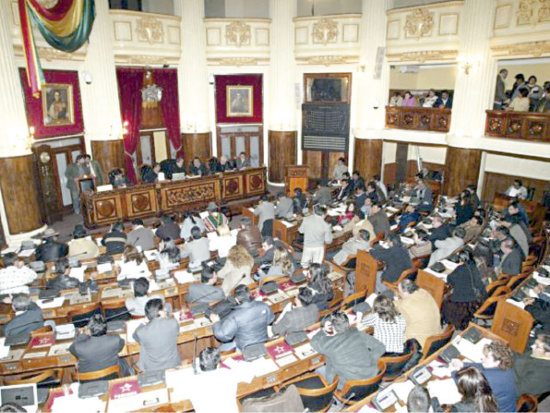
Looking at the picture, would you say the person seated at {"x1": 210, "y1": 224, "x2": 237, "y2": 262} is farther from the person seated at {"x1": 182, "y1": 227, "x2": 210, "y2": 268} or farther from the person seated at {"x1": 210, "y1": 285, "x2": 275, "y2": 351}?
the person seated at {"x1": 210, "y1": 285, "x2": 275, "y2": 351}

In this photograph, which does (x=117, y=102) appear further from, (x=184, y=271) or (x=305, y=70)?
(x=184, y=271)

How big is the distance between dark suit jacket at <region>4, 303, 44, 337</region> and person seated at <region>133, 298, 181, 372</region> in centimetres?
149

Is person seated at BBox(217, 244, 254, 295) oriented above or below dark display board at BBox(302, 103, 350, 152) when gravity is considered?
below

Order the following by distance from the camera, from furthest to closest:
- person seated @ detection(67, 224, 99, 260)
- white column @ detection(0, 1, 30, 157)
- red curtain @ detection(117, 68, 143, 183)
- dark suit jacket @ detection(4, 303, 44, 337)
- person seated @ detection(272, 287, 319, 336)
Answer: red curtain @ detection(117, 68, 143, 183) < white column @ detection(0, 1, 30, 157) < person seated @ detection(67, 224, 99, 260) < person seated @ detection(272, 287, 319, 336) < dark suit jacket @ detection(4, 303, 44, 337)

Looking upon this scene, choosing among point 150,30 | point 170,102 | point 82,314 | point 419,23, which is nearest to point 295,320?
point 82,314

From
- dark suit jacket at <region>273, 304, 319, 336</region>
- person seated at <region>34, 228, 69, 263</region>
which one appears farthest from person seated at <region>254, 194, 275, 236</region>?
dark suit jacket at <region>273, 304, 319, 336</region>

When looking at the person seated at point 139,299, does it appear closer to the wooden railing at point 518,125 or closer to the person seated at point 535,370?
the person seated at point 535,370

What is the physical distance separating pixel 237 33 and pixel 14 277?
11.6 m

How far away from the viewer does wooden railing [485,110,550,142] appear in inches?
411

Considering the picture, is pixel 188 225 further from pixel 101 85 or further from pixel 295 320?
pixel 101 85

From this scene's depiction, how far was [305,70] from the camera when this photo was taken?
50.9 ft

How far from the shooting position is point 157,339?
476 centimetres

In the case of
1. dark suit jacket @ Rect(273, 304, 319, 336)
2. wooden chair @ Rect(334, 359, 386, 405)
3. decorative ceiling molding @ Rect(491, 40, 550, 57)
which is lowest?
wooden chair @ Rect(334, 359, 386, 405)

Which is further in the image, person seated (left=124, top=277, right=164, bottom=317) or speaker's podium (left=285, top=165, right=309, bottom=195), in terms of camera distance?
speaker's podium (left=285, top=165, right=309, bottom=195)
